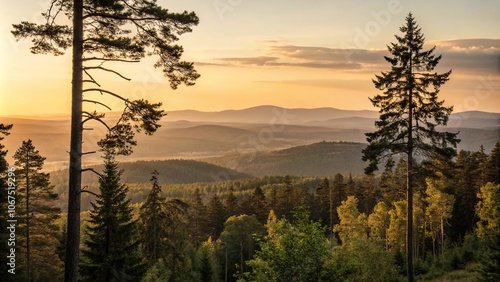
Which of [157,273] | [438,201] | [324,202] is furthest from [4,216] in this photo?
[324,202]

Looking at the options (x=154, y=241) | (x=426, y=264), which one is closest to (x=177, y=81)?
(x=154, y=241)

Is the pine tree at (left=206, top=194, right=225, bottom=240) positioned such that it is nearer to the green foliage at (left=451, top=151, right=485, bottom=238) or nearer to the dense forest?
the dense forest

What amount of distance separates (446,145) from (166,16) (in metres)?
18.4

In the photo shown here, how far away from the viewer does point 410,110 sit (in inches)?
974

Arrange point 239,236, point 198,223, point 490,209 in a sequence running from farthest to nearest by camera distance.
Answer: point 198,223
point 239,236
point 490,209

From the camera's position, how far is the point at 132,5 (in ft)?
44.6

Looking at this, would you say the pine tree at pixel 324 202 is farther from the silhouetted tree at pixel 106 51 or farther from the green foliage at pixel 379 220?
the silhouetted tree at pixel 106 51

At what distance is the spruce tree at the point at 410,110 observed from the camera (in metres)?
24.3

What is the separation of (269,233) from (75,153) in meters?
30.3

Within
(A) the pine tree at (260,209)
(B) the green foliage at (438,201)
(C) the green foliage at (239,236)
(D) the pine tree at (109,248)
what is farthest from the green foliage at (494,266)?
(A) the pine tree at (260,209)

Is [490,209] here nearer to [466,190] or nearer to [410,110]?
[466,190]

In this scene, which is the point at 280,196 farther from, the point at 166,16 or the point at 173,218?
the point at 166,16

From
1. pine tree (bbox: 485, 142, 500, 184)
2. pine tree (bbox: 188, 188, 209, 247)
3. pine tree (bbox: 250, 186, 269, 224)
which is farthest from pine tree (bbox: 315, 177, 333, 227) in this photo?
pine tree (bbox: 485, 142, 500, 184)

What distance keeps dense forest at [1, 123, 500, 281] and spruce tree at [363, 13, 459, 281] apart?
121 cm
